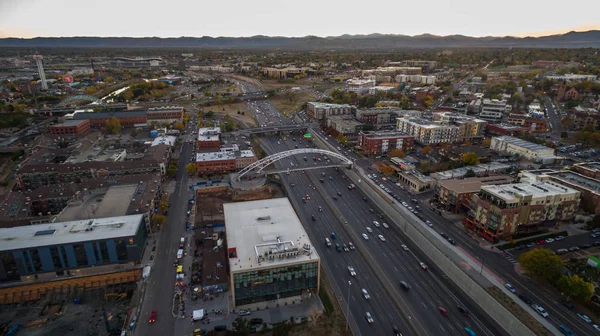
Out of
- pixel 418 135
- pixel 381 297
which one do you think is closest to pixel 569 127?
pixel 418 135

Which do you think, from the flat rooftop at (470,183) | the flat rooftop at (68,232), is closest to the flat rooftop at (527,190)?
the flat rooftop at (470,183)

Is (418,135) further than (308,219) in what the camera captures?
Yes

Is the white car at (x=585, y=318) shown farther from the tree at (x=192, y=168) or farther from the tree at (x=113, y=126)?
the tree at (x=113, y=126)

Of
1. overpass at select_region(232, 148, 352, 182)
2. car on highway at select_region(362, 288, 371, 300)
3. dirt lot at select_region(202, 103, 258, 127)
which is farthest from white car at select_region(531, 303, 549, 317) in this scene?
dirt lot at select_region(202, 103, 258, 127)

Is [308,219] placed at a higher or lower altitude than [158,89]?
lower

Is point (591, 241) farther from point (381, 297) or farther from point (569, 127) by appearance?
point (569, 127)

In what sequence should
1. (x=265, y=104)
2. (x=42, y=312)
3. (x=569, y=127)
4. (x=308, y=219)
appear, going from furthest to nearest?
(x=265, y=104)
(x=569, y=127)
(x=308, y=219)
(x=42, y=312)
